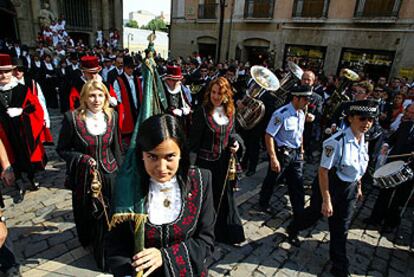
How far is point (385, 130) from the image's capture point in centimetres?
621

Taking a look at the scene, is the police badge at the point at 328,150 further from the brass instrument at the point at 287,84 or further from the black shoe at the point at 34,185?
the black shoe at the point at 34,185

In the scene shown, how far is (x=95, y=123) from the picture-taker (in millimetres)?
3240

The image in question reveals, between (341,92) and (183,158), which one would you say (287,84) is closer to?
(341,92)

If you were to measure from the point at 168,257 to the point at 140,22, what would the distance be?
136 meters

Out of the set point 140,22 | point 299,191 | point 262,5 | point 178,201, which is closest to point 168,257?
point 178,201

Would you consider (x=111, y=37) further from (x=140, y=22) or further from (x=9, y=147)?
(x=140, y=22)

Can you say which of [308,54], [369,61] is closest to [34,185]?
[369,61]

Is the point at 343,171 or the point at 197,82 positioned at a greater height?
the point at 197,82

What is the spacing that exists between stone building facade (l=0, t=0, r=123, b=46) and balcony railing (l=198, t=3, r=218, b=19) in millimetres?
10037

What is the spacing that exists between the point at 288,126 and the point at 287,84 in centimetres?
273

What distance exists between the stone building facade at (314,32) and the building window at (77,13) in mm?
10116

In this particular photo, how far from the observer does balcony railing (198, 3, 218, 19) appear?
23.1 m

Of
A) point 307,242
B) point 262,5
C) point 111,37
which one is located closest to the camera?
point 307,242

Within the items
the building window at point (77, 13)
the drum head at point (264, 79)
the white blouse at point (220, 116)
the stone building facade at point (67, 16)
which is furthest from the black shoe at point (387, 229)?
the building window at point (77, 13)
